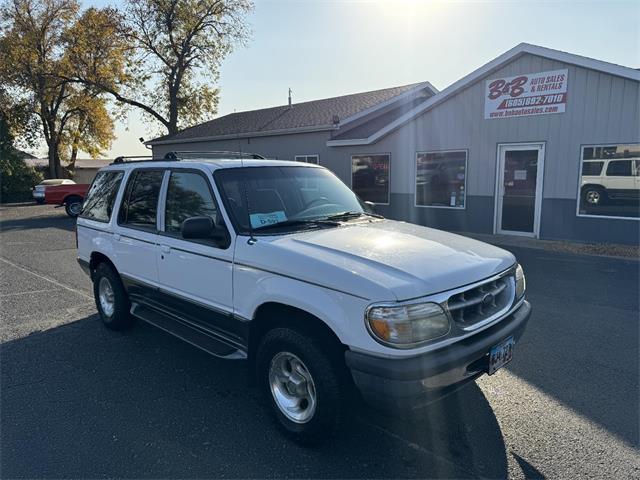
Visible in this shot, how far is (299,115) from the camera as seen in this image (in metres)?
20.1

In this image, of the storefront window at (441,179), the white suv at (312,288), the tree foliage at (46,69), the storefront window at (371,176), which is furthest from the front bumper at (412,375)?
the tree foliage at (46,69)

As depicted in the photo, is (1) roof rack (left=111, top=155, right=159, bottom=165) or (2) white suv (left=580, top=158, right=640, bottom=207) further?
(2) white suv (left=580, top=158, right=640, bottom=207)

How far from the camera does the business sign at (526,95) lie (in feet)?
36.0

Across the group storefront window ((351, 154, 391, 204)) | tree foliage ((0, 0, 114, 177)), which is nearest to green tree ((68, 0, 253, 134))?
tree foliage ((0, 0, 114, 177))

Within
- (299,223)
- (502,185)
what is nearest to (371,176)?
(502,185)

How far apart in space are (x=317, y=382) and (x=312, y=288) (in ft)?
1.94

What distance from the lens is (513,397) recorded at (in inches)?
147

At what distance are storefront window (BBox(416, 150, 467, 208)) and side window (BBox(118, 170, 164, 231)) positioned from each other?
10082 mm

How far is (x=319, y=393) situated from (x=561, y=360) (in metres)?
2.85

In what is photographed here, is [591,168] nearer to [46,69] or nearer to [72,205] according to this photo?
[72,205]

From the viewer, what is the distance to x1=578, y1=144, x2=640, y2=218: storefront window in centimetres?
1028

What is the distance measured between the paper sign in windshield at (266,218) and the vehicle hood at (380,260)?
0.27 m

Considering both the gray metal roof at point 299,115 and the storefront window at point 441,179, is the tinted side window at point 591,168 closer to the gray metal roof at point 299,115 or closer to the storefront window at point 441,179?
the storefront window at point 441,179

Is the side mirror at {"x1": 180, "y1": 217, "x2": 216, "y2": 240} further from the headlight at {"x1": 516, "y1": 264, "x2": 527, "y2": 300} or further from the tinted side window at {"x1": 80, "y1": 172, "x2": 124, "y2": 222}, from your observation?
the headlight at {"x1": 516, "y1": 264, "x2": 527, "y2": 300}
